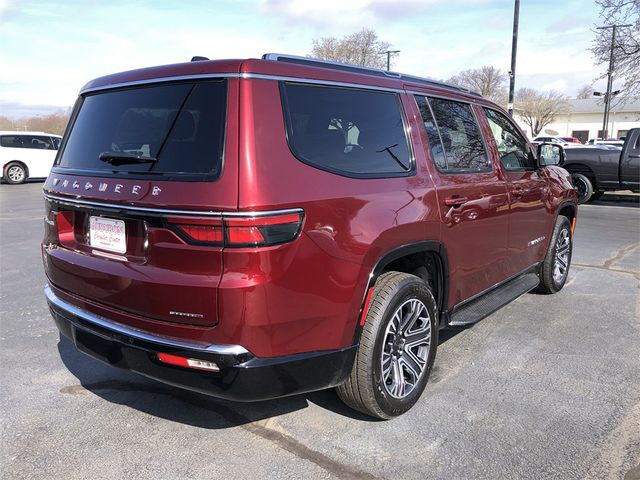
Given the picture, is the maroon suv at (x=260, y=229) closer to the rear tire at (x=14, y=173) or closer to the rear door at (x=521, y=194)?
the rear door at (x=521, y=194)

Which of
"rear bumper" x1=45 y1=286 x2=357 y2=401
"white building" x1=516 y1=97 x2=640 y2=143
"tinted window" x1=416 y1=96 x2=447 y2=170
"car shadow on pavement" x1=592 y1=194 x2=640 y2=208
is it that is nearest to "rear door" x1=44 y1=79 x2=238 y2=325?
"rear bumper" x1=45 y1=286 x2=357 y2=401

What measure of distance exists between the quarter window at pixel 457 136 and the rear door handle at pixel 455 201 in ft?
0.65

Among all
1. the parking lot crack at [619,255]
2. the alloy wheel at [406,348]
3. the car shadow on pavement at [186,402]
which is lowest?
the car shadow on pavement at [186,402]

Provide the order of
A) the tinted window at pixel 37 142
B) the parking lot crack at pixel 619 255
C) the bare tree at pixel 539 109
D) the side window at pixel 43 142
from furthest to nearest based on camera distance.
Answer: the bare tree at pixel 539 109
the side window at pixel 43 142
the tinted window at pixel 37 142
the parking lot crack at pixel 619 255

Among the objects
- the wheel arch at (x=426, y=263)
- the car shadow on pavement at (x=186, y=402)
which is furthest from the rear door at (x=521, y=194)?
the car shadow on pavement at (x=186, y=402)

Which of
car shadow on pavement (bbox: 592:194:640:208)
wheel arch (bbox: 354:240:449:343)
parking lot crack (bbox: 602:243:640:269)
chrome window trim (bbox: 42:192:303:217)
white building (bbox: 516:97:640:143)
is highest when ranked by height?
white building (bbox: 516:97:640:143)

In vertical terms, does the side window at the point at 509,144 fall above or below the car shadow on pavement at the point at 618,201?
above

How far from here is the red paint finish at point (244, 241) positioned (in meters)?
2.29

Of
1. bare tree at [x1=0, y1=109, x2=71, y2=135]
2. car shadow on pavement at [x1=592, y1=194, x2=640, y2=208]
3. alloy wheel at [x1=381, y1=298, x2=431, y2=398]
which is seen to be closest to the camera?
alloy wheel at [x1=381, y1=298, x2=431, y2=398]

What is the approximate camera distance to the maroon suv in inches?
91.7

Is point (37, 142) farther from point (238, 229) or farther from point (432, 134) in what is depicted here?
point (238, 229)

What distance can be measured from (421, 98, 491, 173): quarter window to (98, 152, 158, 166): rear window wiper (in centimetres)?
176

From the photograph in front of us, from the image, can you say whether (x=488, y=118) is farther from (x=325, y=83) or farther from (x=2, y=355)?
(x=2, y=355)

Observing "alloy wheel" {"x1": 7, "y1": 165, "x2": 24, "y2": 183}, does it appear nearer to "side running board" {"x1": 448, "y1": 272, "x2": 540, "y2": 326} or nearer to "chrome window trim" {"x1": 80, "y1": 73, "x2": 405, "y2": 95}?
"chrome window trim" {"x1": 80, "y1": 73, "x2": 405, "y2": 95}
